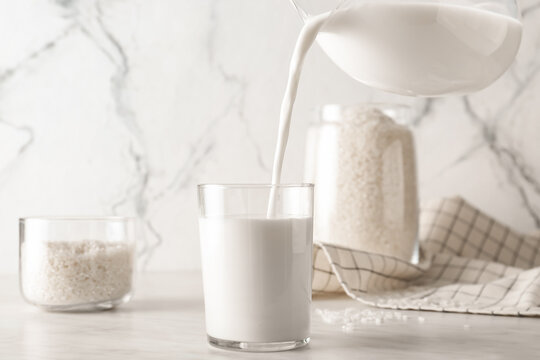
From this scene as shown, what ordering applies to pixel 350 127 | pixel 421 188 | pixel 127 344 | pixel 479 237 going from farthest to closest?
pixel 421 188, pixel 479 237, pixel 350 127, pixel 127 344

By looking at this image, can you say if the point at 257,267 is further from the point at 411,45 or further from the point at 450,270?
the point at 450,270

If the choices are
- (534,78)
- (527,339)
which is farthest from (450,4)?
(534,78)

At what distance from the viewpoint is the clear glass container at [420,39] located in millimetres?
705

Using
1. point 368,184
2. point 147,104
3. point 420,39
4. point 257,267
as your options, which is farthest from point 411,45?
point 147,104

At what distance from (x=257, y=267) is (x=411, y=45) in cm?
27

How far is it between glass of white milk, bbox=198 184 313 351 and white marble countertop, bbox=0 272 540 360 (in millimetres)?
18

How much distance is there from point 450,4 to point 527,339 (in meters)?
0.32

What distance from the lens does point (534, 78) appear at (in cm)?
136

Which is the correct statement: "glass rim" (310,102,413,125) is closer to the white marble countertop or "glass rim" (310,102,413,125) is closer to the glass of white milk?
the white marble countertop

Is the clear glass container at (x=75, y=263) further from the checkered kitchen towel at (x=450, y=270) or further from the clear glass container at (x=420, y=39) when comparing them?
the clear glass container at (x=420, y=39)

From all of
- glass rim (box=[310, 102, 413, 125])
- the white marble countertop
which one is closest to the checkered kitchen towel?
the white marble countertop

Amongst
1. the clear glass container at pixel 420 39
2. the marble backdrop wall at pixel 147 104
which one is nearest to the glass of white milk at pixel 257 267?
the clear glass container at pixel 420 39

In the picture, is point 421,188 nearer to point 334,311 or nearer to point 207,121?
point 207,121

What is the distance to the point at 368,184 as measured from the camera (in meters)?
1.07
